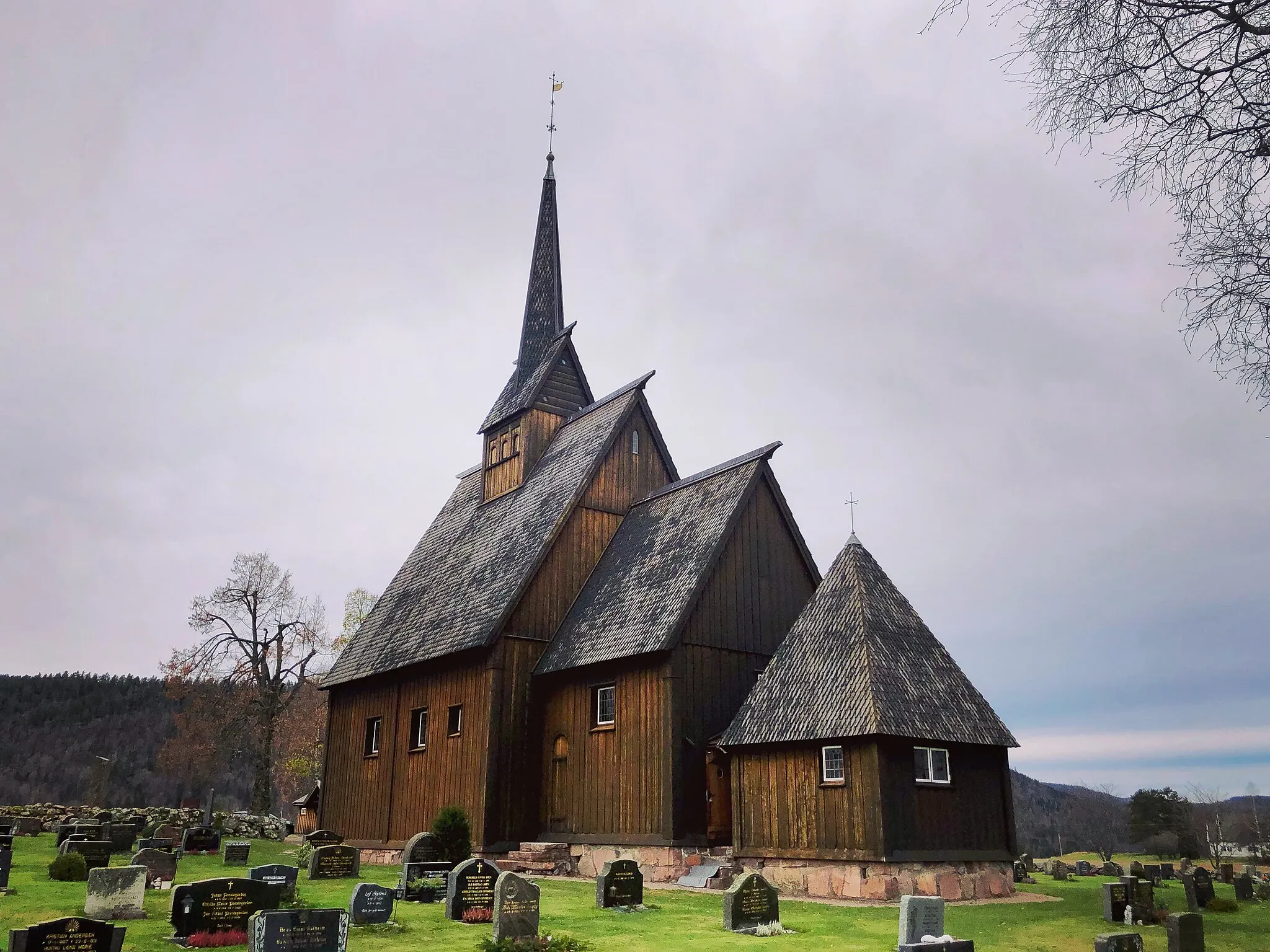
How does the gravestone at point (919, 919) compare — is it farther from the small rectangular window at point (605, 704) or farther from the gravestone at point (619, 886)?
the small rectangular window at point (605, 704)

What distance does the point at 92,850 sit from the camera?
19094mm

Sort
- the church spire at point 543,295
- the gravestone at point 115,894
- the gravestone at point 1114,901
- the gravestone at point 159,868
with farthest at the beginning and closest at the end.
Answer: the church spire at point 543,295
the gravestone at point 159,868
the gravestone at point 1114,901
the gravestone at point 115,894

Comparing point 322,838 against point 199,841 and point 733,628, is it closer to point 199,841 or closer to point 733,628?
point 199,841

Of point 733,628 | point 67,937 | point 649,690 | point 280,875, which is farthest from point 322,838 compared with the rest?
point 67,937

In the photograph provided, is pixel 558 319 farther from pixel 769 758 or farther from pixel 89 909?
pixel 89 909

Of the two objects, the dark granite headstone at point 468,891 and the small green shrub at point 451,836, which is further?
the small green shrub at point 451,836

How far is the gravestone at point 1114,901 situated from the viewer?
14062 mm

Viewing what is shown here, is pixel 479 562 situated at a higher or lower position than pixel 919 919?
higher

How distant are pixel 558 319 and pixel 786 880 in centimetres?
2059

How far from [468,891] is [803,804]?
6758 mm

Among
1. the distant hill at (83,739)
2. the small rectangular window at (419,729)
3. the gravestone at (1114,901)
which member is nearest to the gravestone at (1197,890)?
the gravestone at (1114,901)

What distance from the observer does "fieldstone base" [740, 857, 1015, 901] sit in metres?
16.0

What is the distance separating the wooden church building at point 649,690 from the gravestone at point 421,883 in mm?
5308

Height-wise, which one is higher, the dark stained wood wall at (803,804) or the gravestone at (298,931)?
the dark stained wood wall at (803,804)
